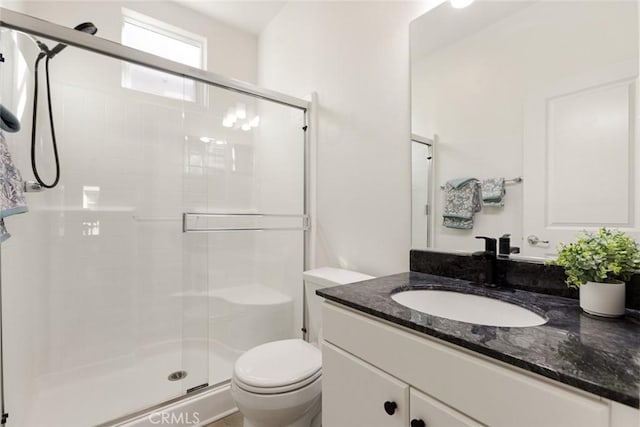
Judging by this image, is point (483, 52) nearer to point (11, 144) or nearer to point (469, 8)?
point (469, 8)

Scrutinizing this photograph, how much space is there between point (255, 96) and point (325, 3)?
756 millimetres

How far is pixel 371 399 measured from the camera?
812 millimetres

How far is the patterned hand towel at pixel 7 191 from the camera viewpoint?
93cm

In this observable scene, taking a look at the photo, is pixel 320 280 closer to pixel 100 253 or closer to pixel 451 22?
pixel 451 22

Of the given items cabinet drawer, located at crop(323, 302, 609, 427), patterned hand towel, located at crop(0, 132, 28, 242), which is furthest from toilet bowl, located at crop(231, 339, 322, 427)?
patterned hand towel, located at crop(0, 132, 28, 242)

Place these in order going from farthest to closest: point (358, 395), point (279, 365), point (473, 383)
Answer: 1. point (279, 365)
2. point (358, 395)
3. point (473, 383)

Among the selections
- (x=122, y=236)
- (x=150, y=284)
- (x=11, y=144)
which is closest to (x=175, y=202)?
(x=122, y=236)

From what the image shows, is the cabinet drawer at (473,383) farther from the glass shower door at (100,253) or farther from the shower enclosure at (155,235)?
the glass shower door at (100,253)

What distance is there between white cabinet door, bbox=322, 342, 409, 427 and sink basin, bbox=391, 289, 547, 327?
25 cm

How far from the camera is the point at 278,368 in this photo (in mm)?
1277

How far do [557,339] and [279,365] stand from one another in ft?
3.50

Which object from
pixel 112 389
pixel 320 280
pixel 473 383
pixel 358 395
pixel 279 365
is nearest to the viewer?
pixel 473 383

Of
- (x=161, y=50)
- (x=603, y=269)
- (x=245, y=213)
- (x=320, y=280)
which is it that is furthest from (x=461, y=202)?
(x=161, y=50)

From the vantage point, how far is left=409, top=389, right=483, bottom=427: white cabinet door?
0.62m
